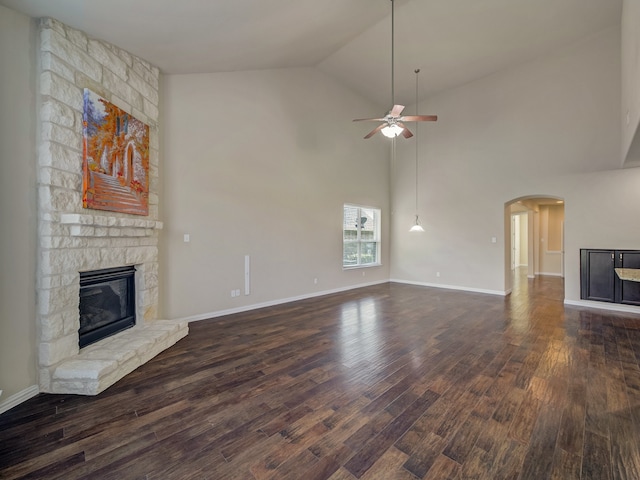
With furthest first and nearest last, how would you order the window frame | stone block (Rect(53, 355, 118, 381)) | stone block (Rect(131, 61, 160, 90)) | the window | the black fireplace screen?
the window → the window frame → stone block (Rect(131, 61, 160, 90)) → the black fireplace screen → stone block (Rect(53, 355, 118, 381))

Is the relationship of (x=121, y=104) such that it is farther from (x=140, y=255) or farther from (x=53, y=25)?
(x=140, y=255)

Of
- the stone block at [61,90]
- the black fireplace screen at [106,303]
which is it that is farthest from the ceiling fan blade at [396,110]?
the black fireplace screen at [106,303]

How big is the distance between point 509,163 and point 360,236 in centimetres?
377

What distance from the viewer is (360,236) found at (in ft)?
25.2

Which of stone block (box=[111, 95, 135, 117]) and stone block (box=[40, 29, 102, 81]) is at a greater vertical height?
stone block (box=[40, 29, 102, 81])

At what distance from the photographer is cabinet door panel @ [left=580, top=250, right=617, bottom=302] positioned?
5.21 m

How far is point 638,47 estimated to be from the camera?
309 cm

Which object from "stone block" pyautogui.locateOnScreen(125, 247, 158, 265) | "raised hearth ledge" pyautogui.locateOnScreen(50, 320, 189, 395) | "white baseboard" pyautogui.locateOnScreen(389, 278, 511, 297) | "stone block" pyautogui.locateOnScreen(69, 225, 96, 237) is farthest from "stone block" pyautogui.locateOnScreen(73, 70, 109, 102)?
"white baseboard" pyautogui.locateOnScreen(389, 278, 511, 297)

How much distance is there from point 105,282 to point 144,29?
2800mm

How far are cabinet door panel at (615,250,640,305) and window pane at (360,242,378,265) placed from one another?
485 cm

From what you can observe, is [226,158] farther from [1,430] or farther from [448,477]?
[448,477]

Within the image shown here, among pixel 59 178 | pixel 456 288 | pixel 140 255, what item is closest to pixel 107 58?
pixel 59 178

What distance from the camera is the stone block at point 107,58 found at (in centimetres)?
298

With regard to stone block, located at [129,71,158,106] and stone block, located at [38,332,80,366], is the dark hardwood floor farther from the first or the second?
stone block, located at [129,71,158,106]
